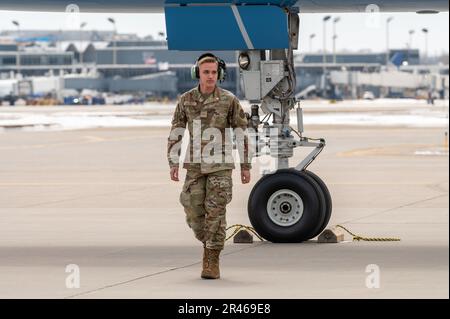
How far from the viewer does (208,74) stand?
14.4 meters

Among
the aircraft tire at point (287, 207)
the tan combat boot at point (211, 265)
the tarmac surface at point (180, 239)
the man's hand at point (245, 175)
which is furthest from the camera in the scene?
the aircraft tire at point (287, 207)

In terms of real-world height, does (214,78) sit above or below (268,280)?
above

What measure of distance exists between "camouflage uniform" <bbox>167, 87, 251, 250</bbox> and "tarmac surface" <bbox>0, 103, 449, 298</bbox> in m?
0.64

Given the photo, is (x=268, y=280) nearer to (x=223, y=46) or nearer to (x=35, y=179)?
(x=223, y=46)

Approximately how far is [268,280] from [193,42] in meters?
4.41

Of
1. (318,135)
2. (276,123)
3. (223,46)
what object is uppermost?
(223,46)

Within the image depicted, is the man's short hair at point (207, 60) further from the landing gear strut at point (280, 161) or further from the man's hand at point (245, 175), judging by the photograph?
the landing gear strut at point (280, 161)

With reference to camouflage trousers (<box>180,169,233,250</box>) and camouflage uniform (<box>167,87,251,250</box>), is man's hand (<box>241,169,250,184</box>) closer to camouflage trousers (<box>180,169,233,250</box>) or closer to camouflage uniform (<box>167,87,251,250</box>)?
camouflage uniform (<box>167,87,251,250</box>)

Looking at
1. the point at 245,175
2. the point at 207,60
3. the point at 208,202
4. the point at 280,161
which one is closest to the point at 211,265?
the point at 208,202

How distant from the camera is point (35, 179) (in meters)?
34.1

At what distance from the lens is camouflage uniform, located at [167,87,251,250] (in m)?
14.3

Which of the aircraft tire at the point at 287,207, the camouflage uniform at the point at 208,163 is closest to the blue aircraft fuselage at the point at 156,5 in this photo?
the aircraft tire at the point at 287,207

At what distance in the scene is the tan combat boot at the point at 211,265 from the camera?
46.6ft
